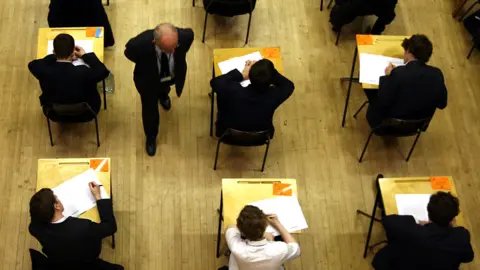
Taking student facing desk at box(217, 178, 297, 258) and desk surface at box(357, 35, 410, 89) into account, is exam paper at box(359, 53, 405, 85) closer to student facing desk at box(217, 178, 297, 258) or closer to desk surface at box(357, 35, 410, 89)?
desk surface at box(357, 35, 410, 89)

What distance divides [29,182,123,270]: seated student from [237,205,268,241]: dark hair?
1.00 m

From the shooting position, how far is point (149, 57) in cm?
481

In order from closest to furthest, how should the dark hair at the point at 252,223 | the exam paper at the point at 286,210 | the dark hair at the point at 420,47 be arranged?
the dark hair at the point at 252,223 < the exam paper at the point at 286,210 < the dark hair at the point at 420,47

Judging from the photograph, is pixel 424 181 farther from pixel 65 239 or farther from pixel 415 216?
pixel 65 239

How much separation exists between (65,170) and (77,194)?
8.5 inches

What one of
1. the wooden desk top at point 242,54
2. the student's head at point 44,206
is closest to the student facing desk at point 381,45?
the wooden desk top at point 242,54

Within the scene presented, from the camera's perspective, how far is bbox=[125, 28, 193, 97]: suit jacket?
4746mm

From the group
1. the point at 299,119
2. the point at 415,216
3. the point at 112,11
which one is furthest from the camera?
the point at 112,11

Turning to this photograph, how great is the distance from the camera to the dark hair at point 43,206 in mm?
3984

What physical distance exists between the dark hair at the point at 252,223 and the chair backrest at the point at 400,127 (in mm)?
1672

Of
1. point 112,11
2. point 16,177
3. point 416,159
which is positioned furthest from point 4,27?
point 416,159

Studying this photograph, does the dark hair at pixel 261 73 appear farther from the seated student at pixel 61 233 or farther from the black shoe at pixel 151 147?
the seated student at pixel 61 233

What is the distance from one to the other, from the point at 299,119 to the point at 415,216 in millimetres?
1689

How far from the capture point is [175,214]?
17.1ft
